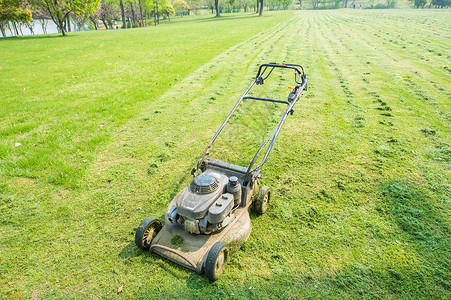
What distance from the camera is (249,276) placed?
3.23 metres

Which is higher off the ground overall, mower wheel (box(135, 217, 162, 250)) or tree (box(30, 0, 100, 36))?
tree (box(30, 0, 100, 36))

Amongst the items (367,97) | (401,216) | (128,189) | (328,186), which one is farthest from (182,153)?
(367,97)

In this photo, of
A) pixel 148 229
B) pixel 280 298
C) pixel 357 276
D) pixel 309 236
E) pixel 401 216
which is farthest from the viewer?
pixel 401 216

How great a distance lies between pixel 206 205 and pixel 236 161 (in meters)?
2.38

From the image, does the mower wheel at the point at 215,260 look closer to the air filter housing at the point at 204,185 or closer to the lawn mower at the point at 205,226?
the lawn mower at the point at 205,226

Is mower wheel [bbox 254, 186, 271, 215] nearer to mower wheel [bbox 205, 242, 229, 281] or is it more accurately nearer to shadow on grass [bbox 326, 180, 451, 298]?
mower wheel [bbox 205, 242, 229, 281]

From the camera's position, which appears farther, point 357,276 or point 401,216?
point 401,216

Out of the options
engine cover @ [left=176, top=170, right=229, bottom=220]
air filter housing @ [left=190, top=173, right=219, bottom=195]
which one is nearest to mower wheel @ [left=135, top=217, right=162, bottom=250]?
engine cover @ [left=176, top=170, right=229, bottom=220]

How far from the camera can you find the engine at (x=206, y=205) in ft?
10.4

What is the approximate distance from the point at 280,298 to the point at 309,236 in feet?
3.52

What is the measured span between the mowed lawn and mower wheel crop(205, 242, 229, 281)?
169 mm

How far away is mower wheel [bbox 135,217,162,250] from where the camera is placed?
3.40m

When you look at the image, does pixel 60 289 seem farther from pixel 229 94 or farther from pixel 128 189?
pixel 229 94

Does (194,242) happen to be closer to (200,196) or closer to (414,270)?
(200,196)
